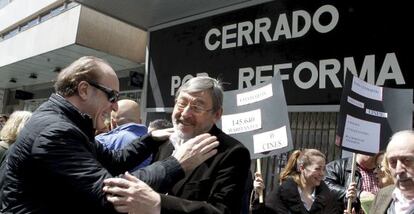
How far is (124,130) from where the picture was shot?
3512 mm

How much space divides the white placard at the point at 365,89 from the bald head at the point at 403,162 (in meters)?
0.97

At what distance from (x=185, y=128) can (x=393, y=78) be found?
3.42 m

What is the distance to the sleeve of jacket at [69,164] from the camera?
1.63 meters

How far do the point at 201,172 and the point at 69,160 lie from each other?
2.04ft

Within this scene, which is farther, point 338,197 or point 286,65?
point 286,65

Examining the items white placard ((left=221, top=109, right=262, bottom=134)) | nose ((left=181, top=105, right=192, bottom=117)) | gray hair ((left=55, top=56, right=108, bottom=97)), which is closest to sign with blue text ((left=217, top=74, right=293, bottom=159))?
white placard ((left=221, top=109, right=262, bottom=134))

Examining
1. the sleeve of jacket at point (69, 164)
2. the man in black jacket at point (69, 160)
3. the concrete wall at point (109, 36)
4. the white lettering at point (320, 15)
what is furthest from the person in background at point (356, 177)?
the concrete wall at point (109, 36)

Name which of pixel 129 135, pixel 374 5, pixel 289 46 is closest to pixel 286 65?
pixel 289 46

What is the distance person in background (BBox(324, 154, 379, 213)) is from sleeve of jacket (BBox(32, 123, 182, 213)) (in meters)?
3.01

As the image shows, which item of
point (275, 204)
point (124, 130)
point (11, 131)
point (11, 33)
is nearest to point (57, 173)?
point (124, 130)

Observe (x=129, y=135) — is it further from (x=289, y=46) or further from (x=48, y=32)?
(x=48, y=32)

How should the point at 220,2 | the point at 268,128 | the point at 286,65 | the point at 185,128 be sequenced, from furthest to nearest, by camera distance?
the point at 220,2
the point at 286,65
the point at 268,128
the point at 185,128

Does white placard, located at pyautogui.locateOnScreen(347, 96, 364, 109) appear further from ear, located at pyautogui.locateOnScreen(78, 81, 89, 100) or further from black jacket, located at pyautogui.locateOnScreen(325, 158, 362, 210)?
ear, located at pyautogui.locateOnScreen(78, 81, 89, 100)

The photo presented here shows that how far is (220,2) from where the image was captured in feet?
21.7
